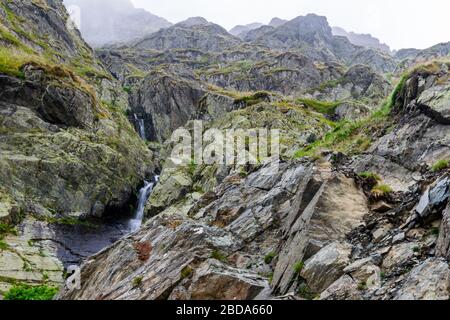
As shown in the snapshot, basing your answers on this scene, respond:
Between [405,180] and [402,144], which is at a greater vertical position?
[402,144]

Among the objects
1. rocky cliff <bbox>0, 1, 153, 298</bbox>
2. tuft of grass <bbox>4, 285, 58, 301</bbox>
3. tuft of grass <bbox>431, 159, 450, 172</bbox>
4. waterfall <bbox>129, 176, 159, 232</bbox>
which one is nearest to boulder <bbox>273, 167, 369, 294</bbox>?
tuft of grass <bbox>431, 159, 450, 172</bbox>

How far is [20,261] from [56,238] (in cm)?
899

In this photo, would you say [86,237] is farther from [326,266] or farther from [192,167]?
[326,266]

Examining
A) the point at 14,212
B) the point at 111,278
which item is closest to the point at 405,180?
the point at 111,278

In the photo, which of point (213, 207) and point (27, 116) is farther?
point (27, 116)

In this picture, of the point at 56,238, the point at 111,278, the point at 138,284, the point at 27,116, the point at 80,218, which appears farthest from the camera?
the point at 27,116

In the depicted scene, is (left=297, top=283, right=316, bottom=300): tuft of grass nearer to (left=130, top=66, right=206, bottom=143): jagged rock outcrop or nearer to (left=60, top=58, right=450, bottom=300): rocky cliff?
(left=60, top=58, right=450, bottom=300): rocky cliff

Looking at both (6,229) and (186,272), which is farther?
(6,229)

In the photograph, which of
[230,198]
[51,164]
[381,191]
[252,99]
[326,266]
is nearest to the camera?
[326,266]

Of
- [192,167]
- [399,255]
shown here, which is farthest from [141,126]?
[399,255]

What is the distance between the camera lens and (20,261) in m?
40.6

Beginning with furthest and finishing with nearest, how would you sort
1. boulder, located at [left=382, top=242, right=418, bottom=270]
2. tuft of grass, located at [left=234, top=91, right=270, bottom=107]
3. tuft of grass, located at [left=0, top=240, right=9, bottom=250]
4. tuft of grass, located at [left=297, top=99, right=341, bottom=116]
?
tuft of grass, located at [left=297, top=99, right=341, bottom=116]
tuft of grass, located at [left=234, top=91, right=270, bottom=107]
tuft of grass, located at [left=0, top=240, right=9, bottom=250]
boulder, located at [left=382, top=242, right=418, bottom=270]

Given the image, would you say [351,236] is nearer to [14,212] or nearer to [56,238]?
[56,238]

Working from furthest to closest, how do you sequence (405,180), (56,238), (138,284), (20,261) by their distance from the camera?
(56,238) → (20,261) → (405,180) → (138,284)
